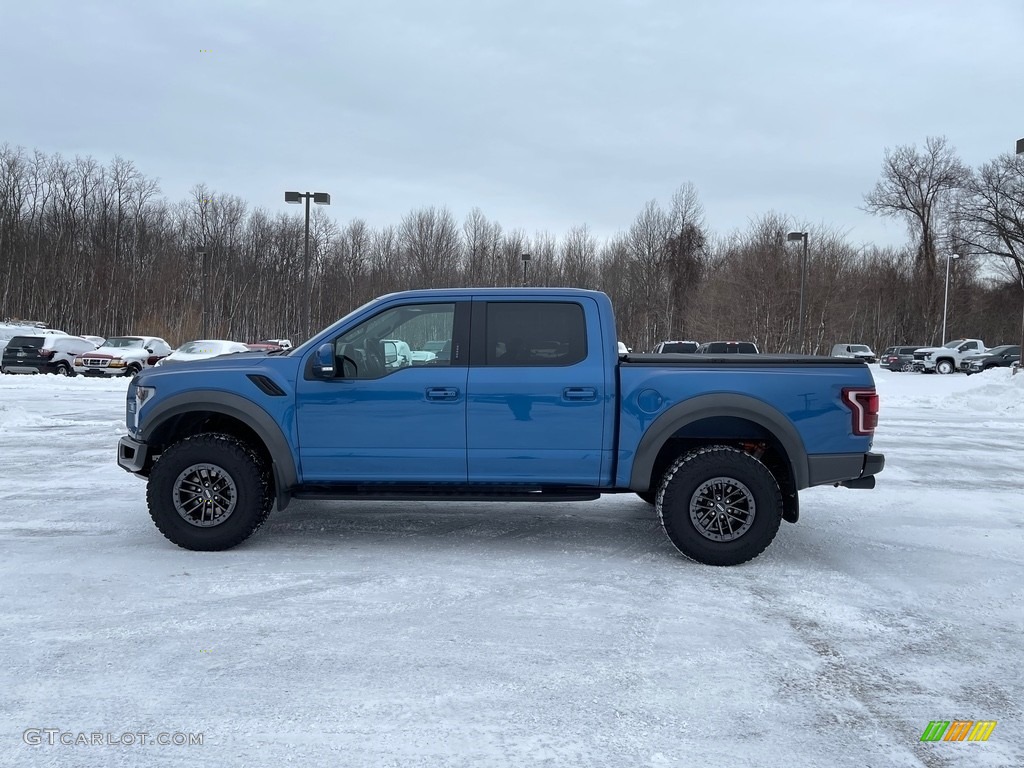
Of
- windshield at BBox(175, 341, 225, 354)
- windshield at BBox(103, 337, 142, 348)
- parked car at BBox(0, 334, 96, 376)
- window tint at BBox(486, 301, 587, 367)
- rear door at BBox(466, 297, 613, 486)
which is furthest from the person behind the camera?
windshield at BBox(103, 337, 142, 348)

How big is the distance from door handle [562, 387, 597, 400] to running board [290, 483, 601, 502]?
0.67m

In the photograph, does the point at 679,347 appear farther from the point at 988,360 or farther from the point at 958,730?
the point at 988,360

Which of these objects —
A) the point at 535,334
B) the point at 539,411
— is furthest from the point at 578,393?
the point at 535,334

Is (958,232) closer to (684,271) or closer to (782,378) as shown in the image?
(684,271)

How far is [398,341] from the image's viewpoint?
568cm

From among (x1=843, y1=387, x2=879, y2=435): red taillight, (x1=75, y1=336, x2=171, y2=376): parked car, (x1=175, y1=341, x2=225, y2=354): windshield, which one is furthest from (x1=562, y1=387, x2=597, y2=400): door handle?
(x1=75, y1=336, x2=171, y2=376): parked car

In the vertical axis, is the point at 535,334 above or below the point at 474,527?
above

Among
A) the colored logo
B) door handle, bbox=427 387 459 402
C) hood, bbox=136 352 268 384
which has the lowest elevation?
the colored logo

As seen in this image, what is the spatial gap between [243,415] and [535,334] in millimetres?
2234

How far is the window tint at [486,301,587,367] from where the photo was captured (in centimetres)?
556

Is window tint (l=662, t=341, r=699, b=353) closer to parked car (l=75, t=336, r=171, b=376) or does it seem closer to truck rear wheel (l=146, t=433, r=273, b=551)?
parked car (l=75, t=336, r=171, b=376)

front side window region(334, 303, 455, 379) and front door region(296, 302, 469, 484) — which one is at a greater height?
front side window region(334, 303, 455, 379)

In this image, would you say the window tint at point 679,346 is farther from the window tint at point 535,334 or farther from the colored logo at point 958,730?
the colored logo at point 958,730

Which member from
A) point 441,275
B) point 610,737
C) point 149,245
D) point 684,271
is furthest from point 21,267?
point 610,737
